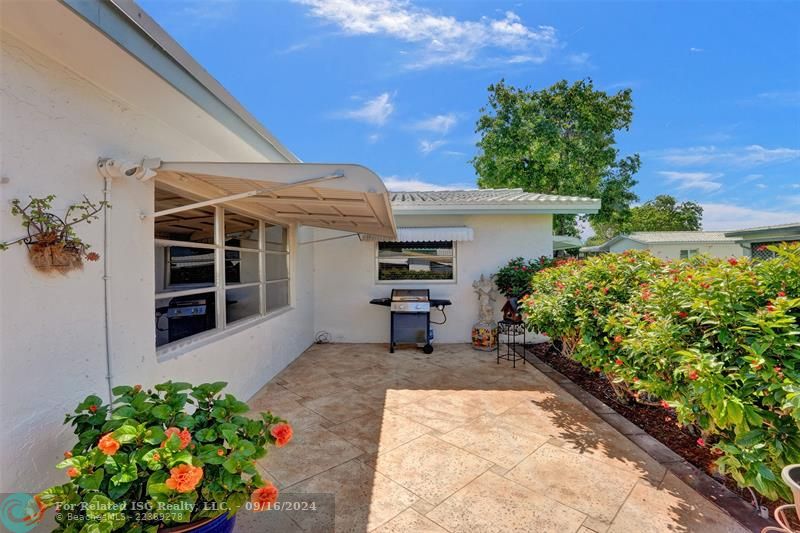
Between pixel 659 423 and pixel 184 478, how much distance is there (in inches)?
224

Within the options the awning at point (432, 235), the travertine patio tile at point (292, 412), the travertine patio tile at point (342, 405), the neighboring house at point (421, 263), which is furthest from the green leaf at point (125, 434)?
the neighboring house at point (421, 263)

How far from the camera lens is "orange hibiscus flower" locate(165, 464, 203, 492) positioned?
1.77 m

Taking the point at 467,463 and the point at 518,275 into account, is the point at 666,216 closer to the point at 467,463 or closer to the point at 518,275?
the point at 518,275

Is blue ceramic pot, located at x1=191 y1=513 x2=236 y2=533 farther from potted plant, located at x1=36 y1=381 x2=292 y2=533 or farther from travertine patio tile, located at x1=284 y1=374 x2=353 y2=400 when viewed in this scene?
travertine patio tile, located at x1=284 y1=374 x2=353 y2=400

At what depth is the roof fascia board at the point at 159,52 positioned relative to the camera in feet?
6.88

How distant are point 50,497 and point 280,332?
557 centimetres

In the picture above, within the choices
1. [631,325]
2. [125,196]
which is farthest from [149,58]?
[631,325]

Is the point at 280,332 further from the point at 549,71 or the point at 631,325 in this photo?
the point at 549,71

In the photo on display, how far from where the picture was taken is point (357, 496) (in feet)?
10.8

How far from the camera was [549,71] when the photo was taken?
20266 mm

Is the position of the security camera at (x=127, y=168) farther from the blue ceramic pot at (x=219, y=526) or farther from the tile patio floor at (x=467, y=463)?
the tile patio floor at (x=467, y=463)

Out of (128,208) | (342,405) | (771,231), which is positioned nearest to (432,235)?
(342,405)

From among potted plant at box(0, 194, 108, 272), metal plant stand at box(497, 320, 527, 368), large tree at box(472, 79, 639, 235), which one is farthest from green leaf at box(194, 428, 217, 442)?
large tree at box(472, 79, 639, 235)

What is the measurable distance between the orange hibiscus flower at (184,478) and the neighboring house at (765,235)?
18.1 metres
